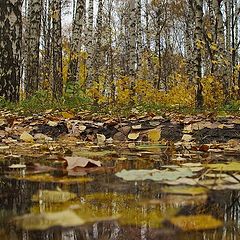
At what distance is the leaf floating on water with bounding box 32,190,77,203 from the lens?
1077mm

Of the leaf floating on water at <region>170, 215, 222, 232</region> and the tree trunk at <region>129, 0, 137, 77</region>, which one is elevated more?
the tree trunk at <region>129, 0, 137, 77</region>

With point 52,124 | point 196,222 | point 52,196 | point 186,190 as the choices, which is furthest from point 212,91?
point 196,222

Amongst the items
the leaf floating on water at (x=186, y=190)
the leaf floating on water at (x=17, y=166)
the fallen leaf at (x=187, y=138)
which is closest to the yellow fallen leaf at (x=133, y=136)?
the fallen leaf at (x=187, y=138)

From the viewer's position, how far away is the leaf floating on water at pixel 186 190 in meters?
1.16

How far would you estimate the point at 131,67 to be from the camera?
12000mm

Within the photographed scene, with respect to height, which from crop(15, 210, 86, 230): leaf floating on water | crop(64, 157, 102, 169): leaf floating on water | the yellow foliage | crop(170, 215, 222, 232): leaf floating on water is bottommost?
crop(170, 215, 222, 232): leaf floating on water

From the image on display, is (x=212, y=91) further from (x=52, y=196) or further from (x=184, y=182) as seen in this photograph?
(x=52, y=196)

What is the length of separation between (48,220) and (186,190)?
48 cm

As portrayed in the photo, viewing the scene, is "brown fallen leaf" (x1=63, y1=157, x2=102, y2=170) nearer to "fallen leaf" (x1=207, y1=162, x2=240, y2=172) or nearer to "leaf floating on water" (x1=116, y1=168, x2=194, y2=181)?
"leaf floating on water" (x1=116, y1=168, x2=194, y2=181)

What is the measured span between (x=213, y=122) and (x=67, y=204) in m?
2.53

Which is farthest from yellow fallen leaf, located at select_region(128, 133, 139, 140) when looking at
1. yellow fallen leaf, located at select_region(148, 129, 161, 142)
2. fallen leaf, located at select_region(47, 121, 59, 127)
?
fallen leaf, located at select_region(47, 121, 59, 127)

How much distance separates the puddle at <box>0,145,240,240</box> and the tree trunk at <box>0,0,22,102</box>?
522 cm

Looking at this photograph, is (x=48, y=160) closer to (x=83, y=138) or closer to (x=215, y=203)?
(x=215, y=203)

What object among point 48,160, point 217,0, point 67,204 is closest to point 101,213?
point 67,204
